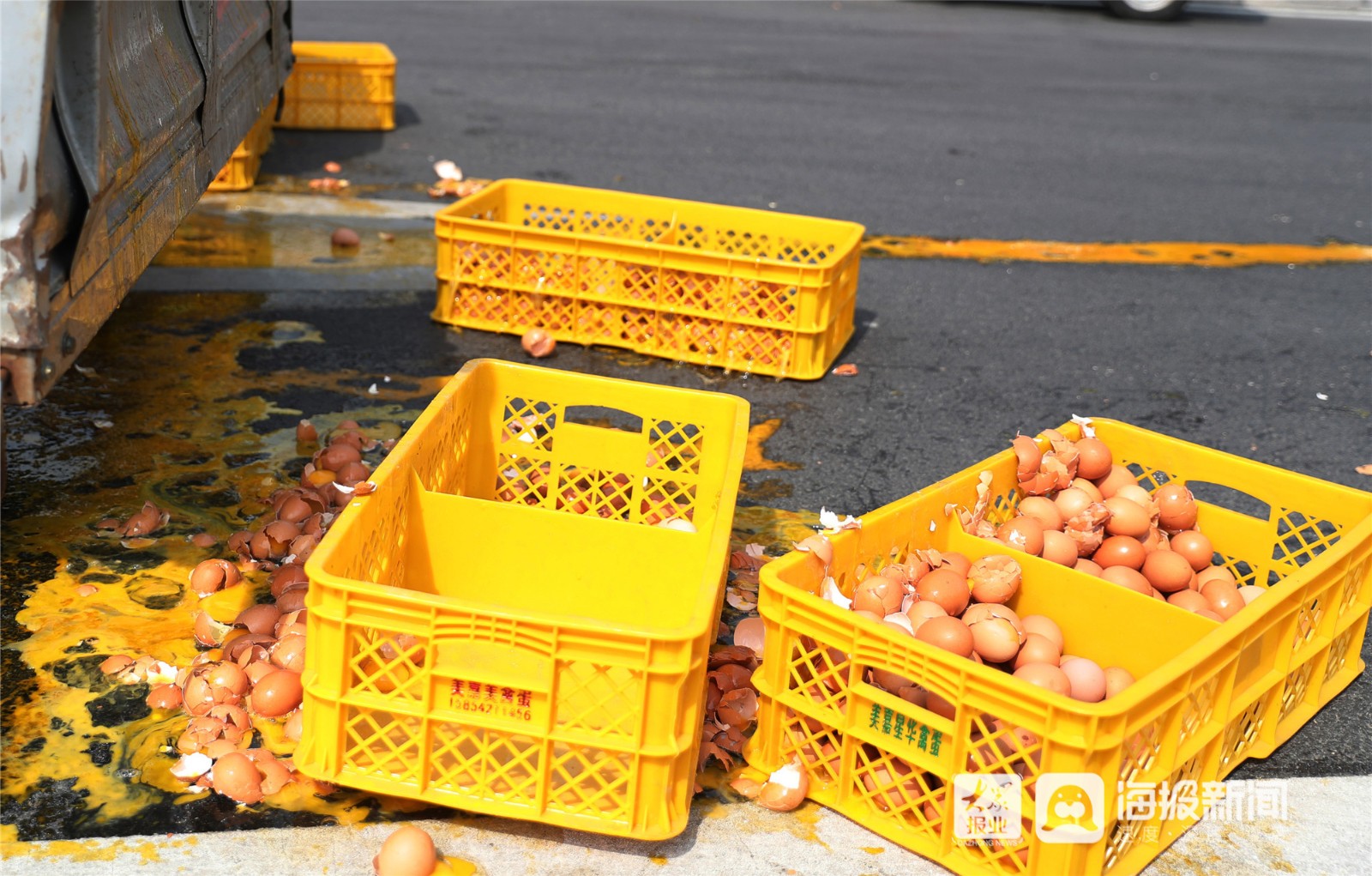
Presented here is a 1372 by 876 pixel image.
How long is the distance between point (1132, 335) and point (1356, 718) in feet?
10.8

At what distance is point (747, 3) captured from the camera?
17.4 meters

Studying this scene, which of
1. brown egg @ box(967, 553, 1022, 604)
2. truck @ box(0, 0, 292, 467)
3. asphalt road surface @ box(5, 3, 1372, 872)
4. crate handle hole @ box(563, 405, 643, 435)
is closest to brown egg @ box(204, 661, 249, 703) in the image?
truck @ box(0, 0, 292, 467)

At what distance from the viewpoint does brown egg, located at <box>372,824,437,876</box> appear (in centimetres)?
258

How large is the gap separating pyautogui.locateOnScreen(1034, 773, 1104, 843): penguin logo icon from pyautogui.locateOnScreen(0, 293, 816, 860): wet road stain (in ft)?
4.41

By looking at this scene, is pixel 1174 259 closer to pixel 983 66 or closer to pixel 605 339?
pixel 605 339

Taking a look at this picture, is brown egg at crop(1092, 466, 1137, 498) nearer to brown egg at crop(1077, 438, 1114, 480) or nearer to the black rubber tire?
brown egg at crop(1077, 438, 1114, 480)

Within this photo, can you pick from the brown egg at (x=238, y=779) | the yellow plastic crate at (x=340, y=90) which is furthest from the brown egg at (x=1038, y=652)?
the yellow plastic crate at (x=340, y=90)

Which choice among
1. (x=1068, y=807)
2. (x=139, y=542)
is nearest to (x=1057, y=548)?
(x=1068, y=807)

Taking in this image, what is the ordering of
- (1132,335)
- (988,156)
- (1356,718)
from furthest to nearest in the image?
(988,156), (1132,335), (1356,718)

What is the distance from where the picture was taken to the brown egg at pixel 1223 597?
3543 mm

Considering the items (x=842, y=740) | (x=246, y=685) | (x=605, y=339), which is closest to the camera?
(x=842, y=740)

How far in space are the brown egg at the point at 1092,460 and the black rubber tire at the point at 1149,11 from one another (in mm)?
16061

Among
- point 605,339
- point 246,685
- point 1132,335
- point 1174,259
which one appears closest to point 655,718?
A: point 246,685

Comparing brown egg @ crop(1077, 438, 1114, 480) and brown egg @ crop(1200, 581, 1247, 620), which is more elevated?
brown egg @ crop(1077, 438, 1114, 480)
